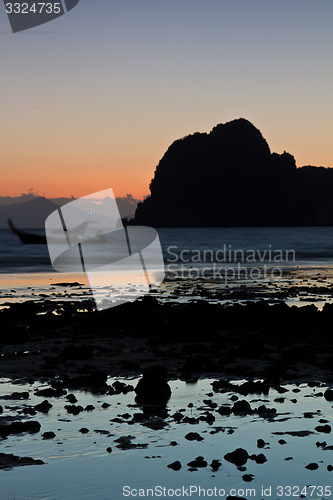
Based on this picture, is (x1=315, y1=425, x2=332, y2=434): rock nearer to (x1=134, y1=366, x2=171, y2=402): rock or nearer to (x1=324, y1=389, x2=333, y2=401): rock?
(x1=324, y1=389, x2=333, y2=401): rock

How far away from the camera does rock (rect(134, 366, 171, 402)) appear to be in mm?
13289

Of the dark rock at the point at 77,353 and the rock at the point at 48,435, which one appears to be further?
the dark rock at the point at 77,353

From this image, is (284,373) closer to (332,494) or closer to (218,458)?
(218,458)

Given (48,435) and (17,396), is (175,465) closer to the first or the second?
(48,435)

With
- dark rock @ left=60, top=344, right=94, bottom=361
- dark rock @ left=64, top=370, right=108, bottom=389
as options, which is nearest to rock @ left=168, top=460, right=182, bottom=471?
dark rock @ left=64, top=370, right=108, bottom=389

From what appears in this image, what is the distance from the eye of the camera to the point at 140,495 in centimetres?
875

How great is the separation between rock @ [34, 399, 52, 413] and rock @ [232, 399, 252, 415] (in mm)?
3395

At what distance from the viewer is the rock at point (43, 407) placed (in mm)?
12273

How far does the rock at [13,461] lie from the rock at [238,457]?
8.78 feet

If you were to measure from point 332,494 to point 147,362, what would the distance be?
9.08 m

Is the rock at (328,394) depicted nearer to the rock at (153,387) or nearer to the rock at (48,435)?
the rock at (153,387)

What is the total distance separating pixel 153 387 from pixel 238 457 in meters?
3.96

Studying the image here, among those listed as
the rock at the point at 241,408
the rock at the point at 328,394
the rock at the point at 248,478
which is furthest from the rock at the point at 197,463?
the rock at the point at 328,394

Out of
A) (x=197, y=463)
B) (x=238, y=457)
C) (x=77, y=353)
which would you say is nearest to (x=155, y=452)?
(x=197, y=463)
